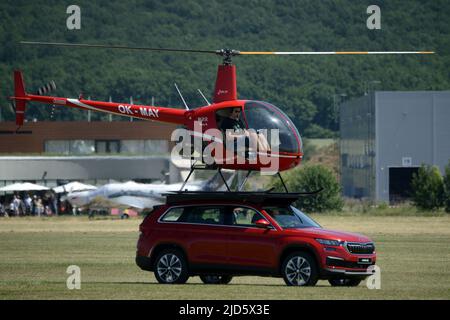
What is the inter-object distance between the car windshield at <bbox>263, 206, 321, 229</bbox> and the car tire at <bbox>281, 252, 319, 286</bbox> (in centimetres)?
79

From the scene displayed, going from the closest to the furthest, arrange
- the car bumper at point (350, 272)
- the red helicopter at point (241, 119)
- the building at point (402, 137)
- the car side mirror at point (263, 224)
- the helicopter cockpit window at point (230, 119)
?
the car bumper at point (350, 272) < the car side mirror at point (263, 224) < the red helicopter at point (241, 119) < the helicopter cockpit window at point (230, 119) < the building at point (402, 137)

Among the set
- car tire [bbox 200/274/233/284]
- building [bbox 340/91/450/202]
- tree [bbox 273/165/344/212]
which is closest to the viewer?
car tire [bbox 200/274/233/284]

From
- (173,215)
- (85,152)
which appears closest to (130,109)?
(173,215)

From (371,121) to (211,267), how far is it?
220 ft

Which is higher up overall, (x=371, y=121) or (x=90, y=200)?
(x=371, y=121)

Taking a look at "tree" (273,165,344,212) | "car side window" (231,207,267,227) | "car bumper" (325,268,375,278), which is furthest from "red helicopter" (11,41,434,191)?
"tree" (273,165,344,212)

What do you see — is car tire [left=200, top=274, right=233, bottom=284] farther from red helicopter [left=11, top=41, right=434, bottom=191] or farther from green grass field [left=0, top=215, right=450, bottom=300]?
red helicopter [left=11, top=41, right=434, bottom=191]

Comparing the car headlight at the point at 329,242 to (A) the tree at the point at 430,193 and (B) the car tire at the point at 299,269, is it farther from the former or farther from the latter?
(A) the tree at the point at 430,193

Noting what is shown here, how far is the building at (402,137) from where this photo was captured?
85.9 metres

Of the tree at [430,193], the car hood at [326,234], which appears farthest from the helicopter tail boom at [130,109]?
the tree at [430,193]

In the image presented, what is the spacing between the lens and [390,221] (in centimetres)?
5412

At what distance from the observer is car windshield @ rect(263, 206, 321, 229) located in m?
22.0

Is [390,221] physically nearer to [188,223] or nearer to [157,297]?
[188,223]
